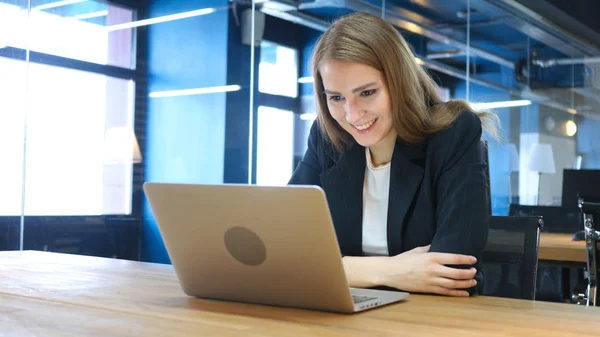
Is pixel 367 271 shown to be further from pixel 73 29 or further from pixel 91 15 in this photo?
pixel 91 15

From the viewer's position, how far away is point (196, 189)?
1192mm

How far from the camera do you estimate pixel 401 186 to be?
69.7 inches

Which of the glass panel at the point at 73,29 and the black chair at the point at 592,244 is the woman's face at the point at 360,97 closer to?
the black chair at the point at 592,244

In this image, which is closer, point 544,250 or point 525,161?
point 544,250

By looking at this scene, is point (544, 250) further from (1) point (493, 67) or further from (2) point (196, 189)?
(1) point (493, 67)

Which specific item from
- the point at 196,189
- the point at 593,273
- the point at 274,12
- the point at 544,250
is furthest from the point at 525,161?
the point at 196,189

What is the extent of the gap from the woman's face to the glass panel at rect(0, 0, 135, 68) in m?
2.88

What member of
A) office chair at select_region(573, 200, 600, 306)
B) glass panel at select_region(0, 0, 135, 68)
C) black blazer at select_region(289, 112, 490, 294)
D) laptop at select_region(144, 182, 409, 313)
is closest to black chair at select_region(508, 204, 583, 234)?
office chair at select_region(573, 200, 600, 306)

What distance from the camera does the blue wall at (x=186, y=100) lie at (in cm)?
520

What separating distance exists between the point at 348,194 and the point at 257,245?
734 mm

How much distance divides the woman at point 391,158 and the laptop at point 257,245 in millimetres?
334

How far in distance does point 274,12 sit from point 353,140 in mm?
3895

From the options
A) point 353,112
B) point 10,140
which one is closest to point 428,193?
point 353,112

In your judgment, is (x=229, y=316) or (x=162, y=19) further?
(x=162, y=19)
